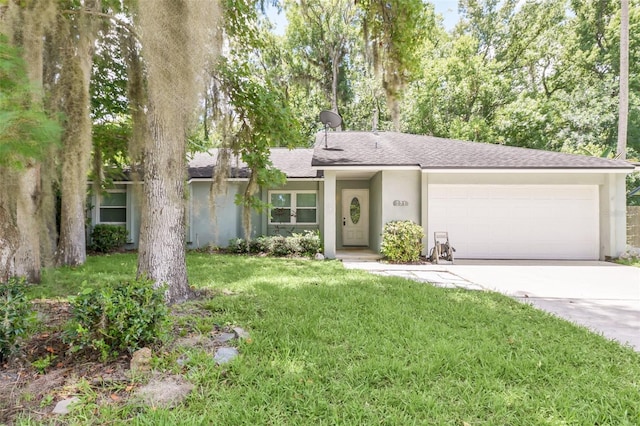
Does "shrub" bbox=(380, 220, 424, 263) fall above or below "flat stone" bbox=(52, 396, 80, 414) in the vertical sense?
above

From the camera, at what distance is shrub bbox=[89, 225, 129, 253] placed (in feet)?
33.7

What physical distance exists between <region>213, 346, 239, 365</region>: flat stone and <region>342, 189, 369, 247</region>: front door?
30.9ft

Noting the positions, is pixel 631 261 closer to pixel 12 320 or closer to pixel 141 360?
pixel 141 360

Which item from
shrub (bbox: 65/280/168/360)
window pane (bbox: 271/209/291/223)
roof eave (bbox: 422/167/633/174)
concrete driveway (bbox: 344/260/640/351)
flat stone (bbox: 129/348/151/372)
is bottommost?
concrete driveway (bbox: 344/260/640/351)

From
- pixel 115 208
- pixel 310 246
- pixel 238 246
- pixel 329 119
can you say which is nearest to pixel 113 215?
pixel 115 208

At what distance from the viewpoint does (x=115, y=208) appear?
1133 centimetres

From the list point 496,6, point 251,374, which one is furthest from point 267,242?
point 496,6

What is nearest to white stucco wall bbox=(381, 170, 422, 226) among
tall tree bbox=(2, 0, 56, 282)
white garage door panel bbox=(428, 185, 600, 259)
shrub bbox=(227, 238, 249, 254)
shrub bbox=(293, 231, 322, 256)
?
white garage door panel bbox=(428, 185, 600, 259)

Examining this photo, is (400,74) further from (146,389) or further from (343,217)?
(343,217)

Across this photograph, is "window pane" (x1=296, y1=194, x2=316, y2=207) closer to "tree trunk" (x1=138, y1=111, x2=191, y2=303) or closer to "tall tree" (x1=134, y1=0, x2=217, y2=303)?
"tall tree" (x1=134, y1=0, x2=217, y2=303)

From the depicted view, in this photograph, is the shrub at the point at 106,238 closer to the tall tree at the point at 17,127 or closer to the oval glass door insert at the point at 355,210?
the oval glass door insert at the point at 355,210

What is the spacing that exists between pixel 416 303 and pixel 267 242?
6.09 meters

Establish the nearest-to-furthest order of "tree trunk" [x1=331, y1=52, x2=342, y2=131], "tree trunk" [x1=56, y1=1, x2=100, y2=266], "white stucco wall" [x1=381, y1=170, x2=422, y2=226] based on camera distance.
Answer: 1. "tree trunk" [x1=56, y1=1, x2=100, y2=266]
2. "white stucco wall" [x1=381, y1=170, x2=422, y2=226]
3. "tree trunk" [x1=331, y1=52, x2=342, y2=131]

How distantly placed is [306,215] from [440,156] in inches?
187
